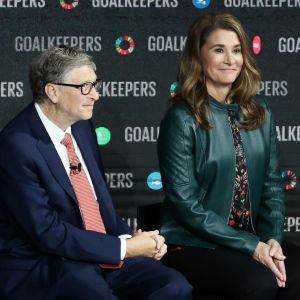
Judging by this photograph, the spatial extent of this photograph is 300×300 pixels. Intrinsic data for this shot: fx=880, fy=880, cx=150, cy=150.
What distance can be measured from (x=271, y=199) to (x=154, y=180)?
1.21m

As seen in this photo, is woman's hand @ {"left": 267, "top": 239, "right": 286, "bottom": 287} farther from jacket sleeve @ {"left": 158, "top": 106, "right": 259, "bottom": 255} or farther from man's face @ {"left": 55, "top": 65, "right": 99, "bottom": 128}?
man's face @ {"left": 55, "top": 65, "right": 99, "bottom": 128}

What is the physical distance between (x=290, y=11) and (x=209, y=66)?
50.5 inches

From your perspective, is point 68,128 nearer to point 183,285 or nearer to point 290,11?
point 183,285

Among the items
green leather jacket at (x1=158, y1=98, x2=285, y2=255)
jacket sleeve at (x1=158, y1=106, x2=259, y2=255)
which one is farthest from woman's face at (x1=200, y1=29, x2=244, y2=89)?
jacket sleeve at (x1=158, y1=106, x2=259, y2=255)

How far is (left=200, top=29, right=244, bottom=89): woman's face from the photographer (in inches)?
158

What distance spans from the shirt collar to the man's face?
4cm

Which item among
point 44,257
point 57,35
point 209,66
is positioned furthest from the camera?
point 57,35

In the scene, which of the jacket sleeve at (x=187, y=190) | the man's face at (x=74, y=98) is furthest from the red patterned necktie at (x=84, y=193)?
the jacket sleeve at (x=187, y=190)

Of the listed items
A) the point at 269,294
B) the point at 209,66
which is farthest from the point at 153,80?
the point at 269,294

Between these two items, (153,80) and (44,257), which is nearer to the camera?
(44,257)

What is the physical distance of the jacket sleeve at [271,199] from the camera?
13.4 ft

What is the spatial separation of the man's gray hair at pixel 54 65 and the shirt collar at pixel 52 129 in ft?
0.18

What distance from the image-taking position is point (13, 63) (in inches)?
199

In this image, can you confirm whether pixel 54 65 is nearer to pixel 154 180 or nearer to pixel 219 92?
pixel 219 92
